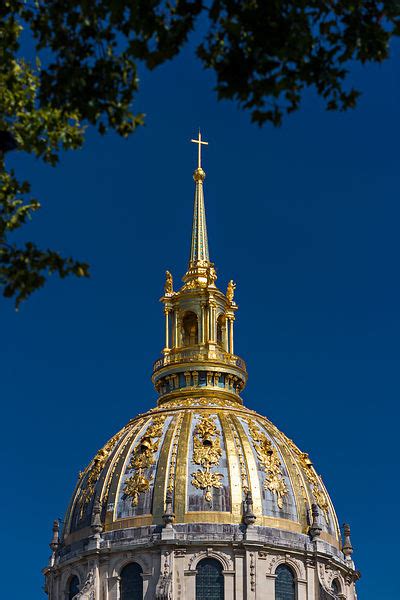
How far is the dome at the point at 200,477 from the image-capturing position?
307ft

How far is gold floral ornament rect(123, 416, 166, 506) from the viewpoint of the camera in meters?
94.7

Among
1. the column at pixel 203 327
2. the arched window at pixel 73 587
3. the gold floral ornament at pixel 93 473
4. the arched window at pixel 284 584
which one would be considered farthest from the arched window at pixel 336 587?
the column at pixel 203 327

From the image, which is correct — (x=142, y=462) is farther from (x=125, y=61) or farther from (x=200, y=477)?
(x=125, y=61)

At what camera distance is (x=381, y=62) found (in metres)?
25.1

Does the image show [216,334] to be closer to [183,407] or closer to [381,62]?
[183,407]

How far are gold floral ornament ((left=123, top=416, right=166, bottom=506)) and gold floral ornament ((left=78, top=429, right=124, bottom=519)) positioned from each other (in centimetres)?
323

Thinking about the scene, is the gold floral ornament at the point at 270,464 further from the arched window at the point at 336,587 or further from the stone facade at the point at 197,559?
the arched window at the point at 336,587

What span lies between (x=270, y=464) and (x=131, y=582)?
12701 millimetres

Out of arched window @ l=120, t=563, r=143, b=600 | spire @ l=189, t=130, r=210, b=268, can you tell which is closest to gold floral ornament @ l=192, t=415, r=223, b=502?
arched window @ l=120, t=563, r=143, b=600

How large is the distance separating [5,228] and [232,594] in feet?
221

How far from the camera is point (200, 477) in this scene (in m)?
93.6

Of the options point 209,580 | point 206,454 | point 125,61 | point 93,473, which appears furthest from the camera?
point 93,473

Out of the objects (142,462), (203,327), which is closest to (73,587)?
(142,462)

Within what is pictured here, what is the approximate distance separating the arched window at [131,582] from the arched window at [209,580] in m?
4.01
